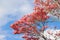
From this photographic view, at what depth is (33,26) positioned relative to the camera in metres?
13.5

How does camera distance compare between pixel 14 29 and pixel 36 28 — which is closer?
pixel 36 28

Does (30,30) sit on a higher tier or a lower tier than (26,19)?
lower

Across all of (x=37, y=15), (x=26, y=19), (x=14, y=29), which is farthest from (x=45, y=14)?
(x=14, y=29)

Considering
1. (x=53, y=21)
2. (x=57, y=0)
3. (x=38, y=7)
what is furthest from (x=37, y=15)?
(x=57, y=0)

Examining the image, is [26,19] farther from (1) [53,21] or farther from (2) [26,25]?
(1) [53,21]

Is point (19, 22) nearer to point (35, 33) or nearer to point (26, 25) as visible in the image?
point (26, 25)

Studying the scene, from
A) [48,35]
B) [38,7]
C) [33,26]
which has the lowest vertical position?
[48,35]

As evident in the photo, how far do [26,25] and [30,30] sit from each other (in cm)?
52

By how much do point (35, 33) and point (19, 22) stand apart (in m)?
1.61

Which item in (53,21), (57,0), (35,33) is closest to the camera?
(57,0)

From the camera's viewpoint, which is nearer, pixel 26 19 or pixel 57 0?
pixel 57 0

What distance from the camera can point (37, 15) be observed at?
13.5 meters

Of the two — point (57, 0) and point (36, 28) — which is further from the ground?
point (57, 0)

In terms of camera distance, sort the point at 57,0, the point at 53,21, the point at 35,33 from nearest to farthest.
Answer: the point at 57,0 < the point at 53,21 < the point at 35,33
